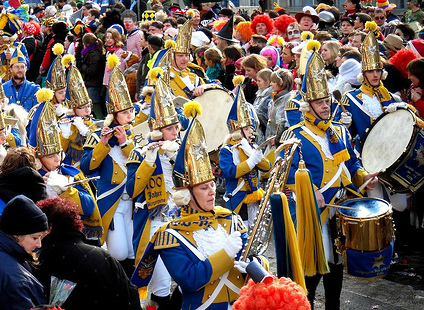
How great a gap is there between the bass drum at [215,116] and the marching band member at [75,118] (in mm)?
1384

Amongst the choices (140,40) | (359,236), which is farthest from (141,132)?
(140,40)

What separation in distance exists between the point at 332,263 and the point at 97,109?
9.31 m

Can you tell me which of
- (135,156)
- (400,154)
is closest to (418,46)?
(400,154)

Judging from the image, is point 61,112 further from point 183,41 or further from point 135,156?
point 135,156

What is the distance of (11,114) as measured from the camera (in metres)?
9.05

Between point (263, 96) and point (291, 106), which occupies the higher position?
point (291, 106)

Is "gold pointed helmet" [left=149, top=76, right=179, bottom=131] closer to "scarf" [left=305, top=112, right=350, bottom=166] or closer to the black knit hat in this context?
"scarf" [left=305, top=112, right=350, bottom=166]

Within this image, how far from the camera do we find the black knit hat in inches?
168

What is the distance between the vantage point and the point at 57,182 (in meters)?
6.23

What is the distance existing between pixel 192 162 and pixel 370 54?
4.00m

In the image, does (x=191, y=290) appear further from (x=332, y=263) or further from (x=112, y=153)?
(x=112, y=153)

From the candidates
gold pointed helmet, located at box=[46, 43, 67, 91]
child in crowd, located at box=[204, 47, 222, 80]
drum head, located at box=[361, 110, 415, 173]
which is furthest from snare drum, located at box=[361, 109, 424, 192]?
child in crowd, located at box=[204, 47, 222, 80]

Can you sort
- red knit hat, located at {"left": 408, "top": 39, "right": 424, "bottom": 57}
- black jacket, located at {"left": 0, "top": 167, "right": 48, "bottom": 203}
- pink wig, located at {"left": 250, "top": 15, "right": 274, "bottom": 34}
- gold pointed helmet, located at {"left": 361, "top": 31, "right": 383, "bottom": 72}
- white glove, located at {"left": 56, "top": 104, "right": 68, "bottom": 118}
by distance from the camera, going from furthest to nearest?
pink wig, located at {"left": 250, "top": 15, "right": 274, "bottom": 34} → red knit hat, located at {"left": 408, "top": 39, "right": 424, "bottom": 57} → white glove, located at {"left": 56, "top": 104, "right": 68, "bottom": 118} → gold pointed helmet, located at {"left": 361, "top": 31, "right": 383, "bottom": 72} → black jacket, located at {"left": 0, "top": 167, "right": 48, "bottom": 203}

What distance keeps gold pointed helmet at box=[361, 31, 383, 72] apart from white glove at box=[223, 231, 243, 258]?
417 centimetres
